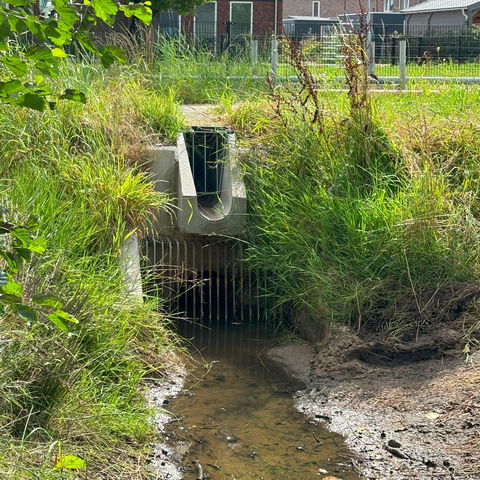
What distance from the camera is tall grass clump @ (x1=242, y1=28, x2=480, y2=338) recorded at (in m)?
7.65

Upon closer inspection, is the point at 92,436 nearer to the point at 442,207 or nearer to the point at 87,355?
the point at 87,355

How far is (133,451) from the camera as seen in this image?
17.6 ft

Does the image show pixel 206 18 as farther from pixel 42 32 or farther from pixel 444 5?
pixel 42 32

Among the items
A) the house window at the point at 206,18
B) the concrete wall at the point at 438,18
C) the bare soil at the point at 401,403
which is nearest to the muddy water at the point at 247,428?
the bare soil at the point at 401,403

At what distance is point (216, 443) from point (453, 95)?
642 centimetres

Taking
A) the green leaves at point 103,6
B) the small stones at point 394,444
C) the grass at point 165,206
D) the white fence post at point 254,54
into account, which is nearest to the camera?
the green leaves at point 103,6

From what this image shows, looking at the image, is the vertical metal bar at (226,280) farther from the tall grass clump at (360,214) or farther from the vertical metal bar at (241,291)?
the tall grass clump at (360,214)

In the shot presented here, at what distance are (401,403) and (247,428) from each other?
3.60 ft

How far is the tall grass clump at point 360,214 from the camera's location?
A: 301 inches

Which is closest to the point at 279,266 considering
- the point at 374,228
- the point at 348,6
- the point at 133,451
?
the point at 374,228

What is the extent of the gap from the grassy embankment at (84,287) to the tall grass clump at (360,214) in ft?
3.96

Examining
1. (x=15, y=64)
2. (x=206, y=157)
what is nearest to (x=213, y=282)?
(x=206, y=157)

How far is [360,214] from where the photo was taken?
8070 mm

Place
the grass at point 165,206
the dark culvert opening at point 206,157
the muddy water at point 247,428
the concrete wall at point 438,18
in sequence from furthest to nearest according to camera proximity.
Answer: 1. the concrete wall at point 438,18
2. the dark culvert opening at point 206,157
3. the muddy water at point 247,428
4. the grass at point 165,206
